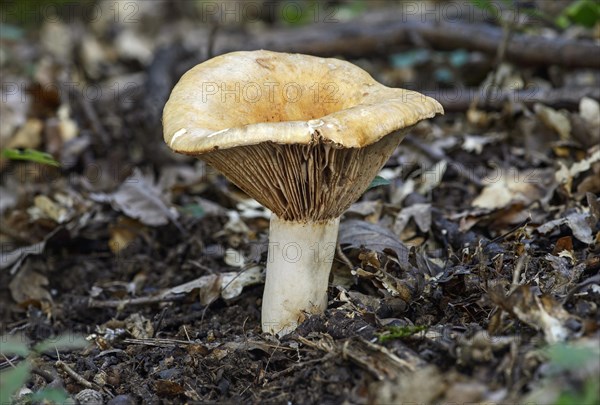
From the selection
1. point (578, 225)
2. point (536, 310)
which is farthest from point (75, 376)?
point (578, 225)

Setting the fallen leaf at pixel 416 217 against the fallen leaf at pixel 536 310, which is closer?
the fallen leaf at pixel 536 310

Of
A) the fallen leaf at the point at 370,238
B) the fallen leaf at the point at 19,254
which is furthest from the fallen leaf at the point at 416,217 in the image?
the fallen leaf at the point at 19,254

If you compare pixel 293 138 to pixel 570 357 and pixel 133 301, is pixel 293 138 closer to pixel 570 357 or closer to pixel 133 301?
pixel 570 357

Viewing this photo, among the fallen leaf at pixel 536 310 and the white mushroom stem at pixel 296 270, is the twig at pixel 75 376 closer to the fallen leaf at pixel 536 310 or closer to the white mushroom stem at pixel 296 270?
the white mushroom stem at pixel 296 270

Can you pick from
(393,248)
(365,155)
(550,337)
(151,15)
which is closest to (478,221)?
(393,248)

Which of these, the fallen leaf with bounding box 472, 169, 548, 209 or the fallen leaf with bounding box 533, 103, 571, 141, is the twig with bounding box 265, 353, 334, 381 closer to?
the fallen leaf with bounding box 472, 169, 548, 209

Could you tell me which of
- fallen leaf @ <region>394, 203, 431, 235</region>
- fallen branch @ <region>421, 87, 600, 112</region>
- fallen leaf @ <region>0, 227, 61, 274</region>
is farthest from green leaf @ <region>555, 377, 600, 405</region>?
fallen leaf @ <region>0, 227, 61, 274</region>
